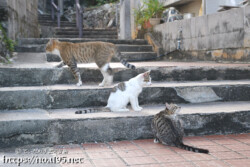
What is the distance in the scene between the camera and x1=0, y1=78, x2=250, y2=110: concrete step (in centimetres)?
360

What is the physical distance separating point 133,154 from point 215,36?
4.28 m

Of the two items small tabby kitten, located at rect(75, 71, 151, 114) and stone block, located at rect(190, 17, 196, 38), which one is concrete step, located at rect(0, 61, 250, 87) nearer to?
small tabby kitten, located at rect(75, 71, 151, 114)

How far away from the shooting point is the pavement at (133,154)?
2670 millimetres

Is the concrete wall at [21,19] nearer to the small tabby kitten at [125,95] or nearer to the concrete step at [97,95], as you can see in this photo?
the concrete step at [97,95]

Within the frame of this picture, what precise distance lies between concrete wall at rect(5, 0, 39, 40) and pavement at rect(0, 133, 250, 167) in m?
4.67

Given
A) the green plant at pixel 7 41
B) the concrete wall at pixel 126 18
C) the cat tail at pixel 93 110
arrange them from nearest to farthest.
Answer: the cat tail at pixel 93 110, the green plant at pixel 7 41, the concrete wall at pixel 126 18

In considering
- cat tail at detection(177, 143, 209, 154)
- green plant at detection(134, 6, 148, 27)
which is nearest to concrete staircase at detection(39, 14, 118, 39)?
green plant at detection(134, 6, 148, 27)

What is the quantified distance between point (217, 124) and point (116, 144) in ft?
4.18

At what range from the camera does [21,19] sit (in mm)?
8297

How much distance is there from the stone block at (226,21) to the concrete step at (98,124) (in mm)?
2528

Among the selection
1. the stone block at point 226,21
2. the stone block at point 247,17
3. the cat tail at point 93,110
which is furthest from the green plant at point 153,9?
the cat tail at point 93,110

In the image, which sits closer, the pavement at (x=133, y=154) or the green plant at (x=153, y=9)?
the pavement at (x=133, y=154)

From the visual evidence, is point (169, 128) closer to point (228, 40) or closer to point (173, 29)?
point (228, 40)

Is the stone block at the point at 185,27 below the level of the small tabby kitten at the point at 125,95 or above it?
above
